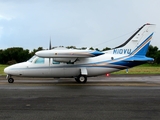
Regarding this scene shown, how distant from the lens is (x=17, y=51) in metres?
102

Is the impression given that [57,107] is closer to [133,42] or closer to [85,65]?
[85,65]

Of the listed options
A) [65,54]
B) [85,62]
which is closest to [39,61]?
[65,54]

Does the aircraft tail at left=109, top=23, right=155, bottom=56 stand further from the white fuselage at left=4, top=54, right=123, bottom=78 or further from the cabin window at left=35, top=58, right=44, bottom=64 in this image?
the cabin window at left=35, top=58, right=44, bottom=64

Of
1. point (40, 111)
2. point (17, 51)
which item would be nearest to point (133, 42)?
point (40, 111)

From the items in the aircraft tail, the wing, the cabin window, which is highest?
the aircraft tail

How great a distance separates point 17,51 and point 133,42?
280 ft

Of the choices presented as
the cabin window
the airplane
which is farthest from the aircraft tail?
the cabin window

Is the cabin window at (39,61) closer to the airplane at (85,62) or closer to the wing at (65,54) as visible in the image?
the airplane at (85,62)

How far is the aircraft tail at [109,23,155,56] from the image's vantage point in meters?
21.1

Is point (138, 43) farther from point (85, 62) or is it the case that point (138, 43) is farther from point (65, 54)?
point (65, 54)

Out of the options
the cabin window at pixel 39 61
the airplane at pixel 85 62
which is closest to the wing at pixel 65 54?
the airplane at pixel 85 62

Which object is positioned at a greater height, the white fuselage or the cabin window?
the cabin window

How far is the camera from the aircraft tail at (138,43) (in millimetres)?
21062

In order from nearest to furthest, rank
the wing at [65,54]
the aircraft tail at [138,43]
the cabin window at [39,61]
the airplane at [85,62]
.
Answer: the wing at [65,54]
the airplane at [85,62]
the cabin window at [39,61]
the aircraft tail at [138,43]
